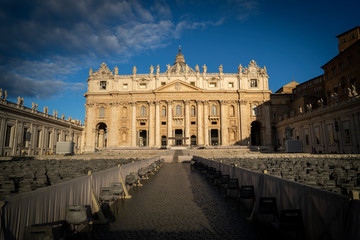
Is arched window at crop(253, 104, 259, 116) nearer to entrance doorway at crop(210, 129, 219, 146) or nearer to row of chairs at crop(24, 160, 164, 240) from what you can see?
entrance doorway at crop(210, 129, 219, 146)

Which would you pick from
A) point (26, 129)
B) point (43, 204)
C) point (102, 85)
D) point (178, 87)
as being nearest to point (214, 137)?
point (178, 87)

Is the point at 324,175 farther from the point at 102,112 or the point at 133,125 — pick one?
the point at 102,112

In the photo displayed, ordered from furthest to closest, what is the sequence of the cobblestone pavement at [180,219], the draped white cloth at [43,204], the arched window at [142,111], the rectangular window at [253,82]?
1. the rectangular window at [253,82]
2. the arched window at [142,111]
3. the cobblestone pavement at [180,219]
4. the draped white cloth at [43,204]

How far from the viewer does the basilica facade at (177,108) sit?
5400cm

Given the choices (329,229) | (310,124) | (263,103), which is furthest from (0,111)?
(263,103)

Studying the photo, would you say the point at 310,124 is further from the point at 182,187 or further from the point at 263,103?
the point at 182,187

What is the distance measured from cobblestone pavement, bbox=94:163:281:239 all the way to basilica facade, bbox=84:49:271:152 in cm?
4435

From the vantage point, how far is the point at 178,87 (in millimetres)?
54844

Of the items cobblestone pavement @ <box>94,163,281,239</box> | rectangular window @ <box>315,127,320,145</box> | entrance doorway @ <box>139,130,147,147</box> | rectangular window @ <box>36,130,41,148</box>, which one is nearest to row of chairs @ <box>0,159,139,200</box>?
cobblestone pavement @ <box>94,163,281,239</box>

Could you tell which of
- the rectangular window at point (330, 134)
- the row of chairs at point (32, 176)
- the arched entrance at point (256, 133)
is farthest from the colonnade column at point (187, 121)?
the row of chairs at point (32, 176)

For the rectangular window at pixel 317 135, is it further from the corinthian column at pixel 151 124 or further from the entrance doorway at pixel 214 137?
the corinthian column at pixel 151 124

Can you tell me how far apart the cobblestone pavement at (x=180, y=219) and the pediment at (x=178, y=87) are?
4595 centimetres

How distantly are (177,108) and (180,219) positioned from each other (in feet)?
162

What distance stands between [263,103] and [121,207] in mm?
53109
